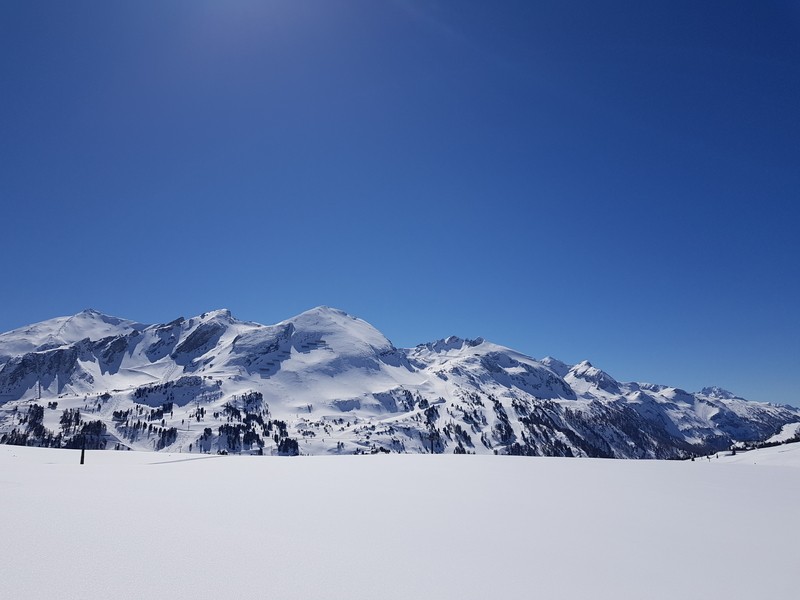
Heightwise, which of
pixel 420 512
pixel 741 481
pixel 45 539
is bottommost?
pixel 741 481

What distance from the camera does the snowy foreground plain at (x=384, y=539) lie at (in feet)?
17.7

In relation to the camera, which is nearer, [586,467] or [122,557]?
[122,557]

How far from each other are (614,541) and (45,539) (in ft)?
31.5

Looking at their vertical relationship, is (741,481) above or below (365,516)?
below

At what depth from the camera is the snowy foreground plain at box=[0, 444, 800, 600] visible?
→ 5402 millimetres

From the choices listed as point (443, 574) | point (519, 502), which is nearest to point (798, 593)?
point (443, 574)

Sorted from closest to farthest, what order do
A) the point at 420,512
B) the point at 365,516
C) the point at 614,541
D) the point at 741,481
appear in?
1. the point at 614,541
2. the point at 365,516
3. the point at 420,512
4. the point at 741,481

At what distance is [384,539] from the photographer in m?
7.47

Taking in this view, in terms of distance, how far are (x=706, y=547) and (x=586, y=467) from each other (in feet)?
41.5

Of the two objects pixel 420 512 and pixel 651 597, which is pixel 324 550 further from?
pixel 651 597

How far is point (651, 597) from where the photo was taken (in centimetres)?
553

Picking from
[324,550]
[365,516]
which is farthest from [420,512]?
[324,550]

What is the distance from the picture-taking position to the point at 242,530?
754cm

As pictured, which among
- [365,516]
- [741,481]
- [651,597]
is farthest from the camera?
[741,481]
